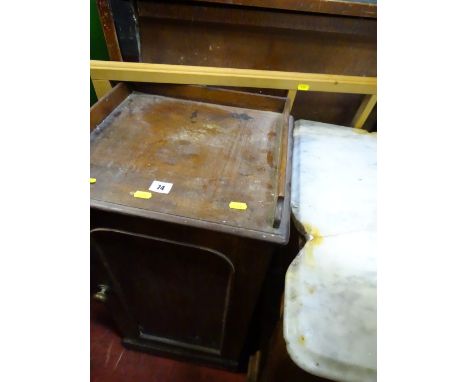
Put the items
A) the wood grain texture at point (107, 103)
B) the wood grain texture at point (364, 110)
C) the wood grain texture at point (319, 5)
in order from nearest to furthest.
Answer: the wood grain texture at point (107, 103) < the wood grain texture at point (319, 5) < the wood grain texture at point (364, 110)

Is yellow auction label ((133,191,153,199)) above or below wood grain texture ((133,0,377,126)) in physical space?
below

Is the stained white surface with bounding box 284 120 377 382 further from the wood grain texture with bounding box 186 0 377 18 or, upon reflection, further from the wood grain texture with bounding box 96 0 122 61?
the wood grain texture with bounding box 96 0 122 61

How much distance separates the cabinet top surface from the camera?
63cm

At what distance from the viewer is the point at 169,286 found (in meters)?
0.85

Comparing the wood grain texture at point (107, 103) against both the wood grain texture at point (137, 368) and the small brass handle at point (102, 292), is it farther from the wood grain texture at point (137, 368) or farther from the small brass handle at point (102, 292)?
the wood grain texture at point (137, 368)

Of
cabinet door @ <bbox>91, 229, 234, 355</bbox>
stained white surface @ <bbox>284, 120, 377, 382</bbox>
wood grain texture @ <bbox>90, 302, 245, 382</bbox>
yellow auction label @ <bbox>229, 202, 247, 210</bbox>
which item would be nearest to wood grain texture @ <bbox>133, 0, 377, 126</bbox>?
stained white surface @ <bbox>284, 120, 377, 382</bbox>

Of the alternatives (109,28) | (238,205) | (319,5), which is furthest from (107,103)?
(319,5)

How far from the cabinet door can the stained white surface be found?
0.70 ft

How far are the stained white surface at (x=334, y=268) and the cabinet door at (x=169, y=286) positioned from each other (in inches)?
8.4

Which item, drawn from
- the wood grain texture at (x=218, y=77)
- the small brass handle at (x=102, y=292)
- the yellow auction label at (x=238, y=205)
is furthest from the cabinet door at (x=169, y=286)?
the wood grain texture at (x=218, y=77)

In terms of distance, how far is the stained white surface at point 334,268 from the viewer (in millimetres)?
502

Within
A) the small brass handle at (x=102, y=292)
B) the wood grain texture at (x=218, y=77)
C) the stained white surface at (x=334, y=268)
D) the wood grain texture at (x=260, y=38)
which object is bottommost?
the small brass handle at (x=102, y=292)
